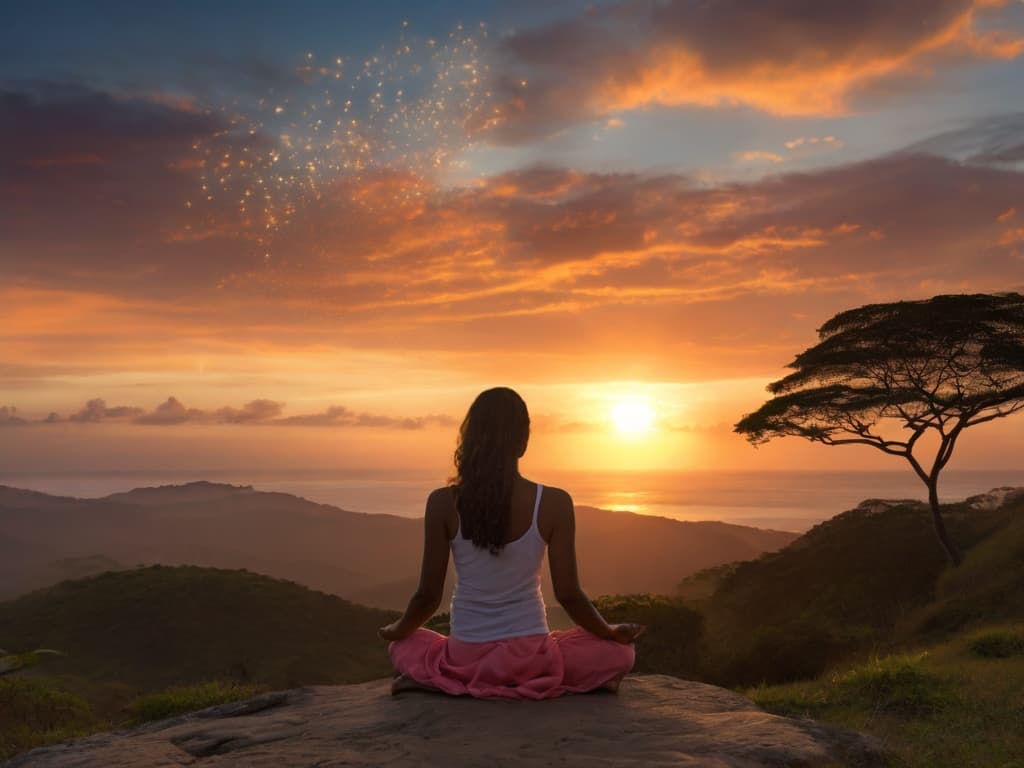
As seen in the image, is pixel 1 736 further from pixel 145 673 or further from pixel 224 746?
pixel 145 673

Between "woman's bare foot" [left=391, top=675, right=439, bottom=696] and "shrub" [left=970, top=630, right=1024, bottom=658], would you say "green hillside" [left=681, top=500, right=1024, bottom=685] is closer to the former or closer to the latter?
"shrub" [left=970, top=630, right=1024, bottom=658]

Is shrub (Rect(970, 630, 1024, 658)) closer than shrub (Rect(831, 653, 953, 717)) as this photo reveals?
No

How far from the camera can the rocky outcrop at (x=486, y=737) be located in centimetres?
523

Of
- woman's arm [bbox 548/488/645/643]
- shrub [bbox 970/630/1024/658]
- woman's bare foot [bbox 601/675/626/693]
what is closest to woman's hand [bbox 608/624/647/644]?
woman's arm [bbox 548/488/645/643]

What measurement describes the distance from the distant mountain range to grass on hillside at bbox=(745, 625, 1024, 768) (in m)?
52.7

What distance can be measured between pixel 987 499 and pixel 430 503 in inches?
1217

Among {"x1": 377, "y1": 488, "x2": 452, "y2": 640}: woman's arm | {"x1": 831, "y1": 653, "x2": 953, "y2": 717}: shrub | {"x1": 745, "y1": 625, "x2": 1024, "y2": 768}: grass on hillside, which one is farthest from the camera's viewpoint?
{"x1": 831, "y1": 653, "x2": 953, "y2": 717}: shrub

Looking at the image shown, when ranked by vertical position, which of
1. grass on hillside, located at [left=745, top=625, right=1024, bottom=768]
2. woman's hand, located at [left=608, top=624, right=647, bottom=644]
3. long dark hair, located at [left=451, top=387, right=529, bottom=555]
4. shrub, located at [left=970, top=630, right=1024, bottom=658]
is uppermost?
long dark hair, located at [left=451, top=387, right=529, bottom=555]

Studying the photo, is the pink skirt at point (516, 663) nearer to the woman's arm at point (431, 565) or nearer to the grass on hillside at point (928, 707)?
the woman's arm at point (431, 565)

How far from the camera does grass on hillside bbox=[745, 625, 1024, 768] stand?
7.20 metres

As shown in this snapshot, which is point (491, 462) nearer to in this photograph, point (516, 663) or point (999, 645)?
point (516, 663)

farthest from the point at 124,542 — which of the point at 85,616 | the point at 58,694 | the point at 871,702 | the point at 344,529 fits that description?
the point at 871,702

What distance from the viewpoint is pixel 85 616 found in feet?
112

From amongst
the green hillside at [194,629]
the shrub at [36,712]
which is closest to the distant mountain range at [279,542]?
the green hillside at [194,629]
